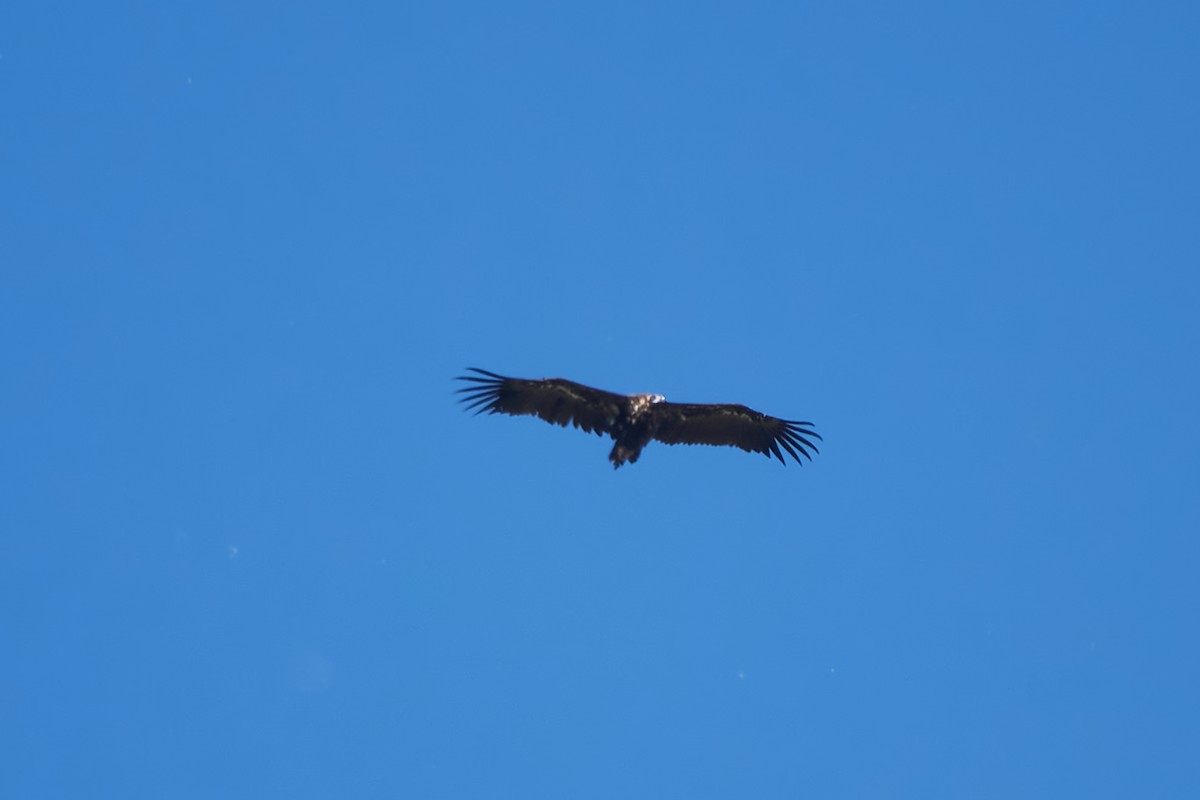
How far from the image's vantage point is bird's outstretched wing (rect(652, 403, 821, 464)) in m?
32.4

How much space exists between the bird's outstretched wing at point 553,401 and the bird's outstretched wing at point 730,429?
1.28 metres

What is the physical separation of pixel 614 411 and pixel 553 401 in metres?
1.31

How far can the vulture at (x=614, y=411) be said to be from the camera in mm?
31422

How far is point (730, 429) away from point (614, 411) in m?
2.92

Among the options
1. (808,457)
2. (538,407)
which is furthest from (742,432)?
(538,407)

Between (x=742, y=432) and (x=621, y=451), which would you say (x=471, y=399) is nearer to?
(x=621, y=451)

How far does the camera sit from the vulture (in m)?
31.4

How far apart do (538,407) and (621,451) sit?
1.99 metres

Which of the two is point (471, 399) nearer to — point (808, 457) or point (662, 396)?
point (662, 396)

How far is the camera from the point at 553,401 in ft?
104

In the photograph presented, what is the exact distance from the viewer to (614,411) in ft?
104

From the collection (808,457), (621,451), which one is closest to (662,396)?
(621,451)

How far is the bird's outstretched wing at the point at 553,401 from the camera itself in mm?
31359

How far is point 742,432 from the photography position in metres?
33.1
